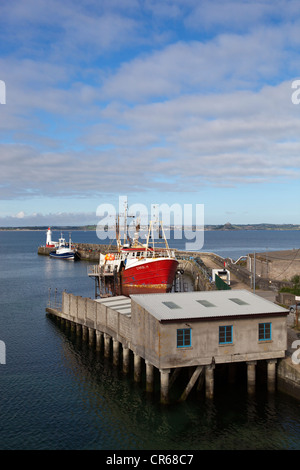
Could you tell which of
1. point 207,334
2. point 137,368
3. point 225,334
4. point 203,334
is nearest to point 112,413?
point 137,368

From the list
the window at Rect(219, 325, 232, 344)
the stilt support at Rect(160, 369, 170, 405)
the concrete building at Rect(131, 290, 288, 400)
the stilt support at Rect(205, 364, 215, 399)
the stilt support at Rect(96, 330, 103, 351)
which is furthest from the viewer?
the stilt support at Rect(96, 330, 103, 351)

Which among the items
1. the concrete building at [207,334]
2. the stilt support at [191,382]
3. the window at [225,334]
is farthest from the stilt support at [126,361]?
the window at [225,334]

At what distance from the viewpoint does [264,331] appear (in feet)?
93.9

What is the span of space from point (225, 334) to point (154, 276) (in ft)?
111

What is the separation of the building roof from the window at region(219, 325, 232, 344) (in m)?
0.93

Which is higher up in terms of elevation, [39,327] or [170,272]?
[170,272]

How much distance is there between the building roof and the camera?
2723cm

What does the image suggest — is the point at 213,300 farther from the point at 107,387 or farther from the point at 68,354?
the point at 68,354

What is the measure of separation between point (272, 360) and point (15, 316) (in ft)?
124

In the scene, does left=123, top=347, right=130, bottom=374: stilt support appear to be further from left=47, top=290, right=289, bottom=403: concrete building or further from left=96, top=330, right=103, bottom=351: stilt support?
left=96, top=330, right=103, bottom=351: stilt support

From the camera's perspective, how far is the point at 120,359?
37.7m

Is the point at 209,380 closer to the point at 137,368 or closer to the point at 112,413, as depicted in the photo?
the point at 137,368

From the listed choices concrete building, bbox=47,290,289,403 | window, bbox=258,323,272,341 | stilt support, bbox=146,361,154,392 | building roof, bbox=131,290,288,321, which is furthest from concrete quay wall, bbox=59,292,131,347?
window, bbox=258,323,272,341
